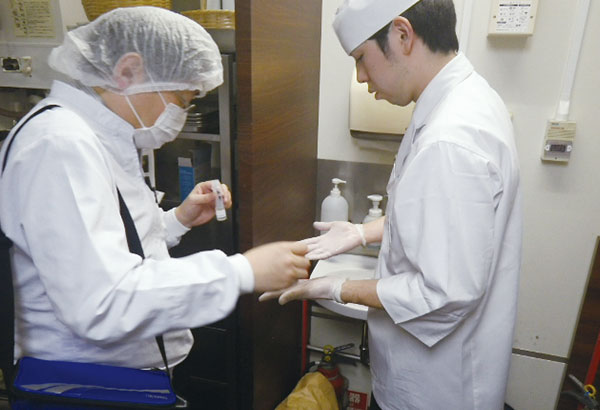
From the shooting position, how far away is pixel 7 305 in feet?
2.60

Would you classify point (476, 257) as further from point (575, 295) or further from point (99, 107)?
point (575, 295)

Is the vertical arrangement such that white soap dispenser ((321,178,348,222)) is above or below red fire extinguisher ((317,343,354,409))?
above

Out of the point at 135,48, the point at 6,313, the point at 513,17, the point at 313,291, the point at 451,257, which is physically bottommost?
the point at 313,291

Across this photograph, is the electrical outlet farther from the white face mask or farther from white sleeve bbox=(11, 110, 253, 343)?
white sleeve bbox=(11, 110, 253, 343)

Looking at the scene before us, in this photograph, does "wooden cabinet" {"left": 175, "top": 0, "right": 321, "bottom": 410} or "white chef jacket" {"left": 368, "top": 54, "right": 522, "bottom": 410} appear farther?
"wooden cabinet" {"left": 175, "top": 0, "right": 321, "bottom": 410}

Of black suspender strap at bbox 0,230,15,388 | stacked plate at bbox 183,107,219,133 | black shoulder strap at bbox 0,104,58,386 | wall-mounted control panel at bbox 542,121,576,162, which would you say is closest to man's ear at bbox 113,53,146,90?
black shoulder strap at bbox 0,104,58,386

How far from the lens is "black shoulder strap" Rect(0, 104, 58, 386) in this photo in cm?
75

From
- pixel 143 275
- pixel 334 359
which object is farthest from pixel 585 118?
pixel 143 275

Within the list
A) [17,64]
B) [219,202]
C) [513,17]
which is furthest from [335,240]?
[17,64]

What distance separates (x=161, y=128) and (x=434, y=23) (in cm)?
62

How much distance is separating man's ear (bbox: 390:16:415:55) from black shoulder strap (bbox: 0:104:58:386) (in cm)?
69

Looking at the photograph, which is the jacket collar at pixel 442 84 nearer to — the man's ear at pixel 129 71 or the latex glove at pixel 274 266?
the latex glove at pixel 274 266

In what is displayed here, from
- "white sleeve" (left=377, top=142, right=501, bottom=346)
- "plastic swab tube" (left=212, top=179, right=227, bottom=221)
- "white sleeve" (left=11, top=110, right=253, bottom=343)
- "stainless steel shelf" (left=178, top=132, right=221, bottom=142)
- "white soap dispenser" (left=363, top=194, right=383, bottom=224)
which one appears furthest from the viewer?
"white soap dispenser" (left=363, top=194, right=383, bottom=224)

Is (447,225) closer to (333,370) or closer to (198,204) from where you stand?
(198,204)
